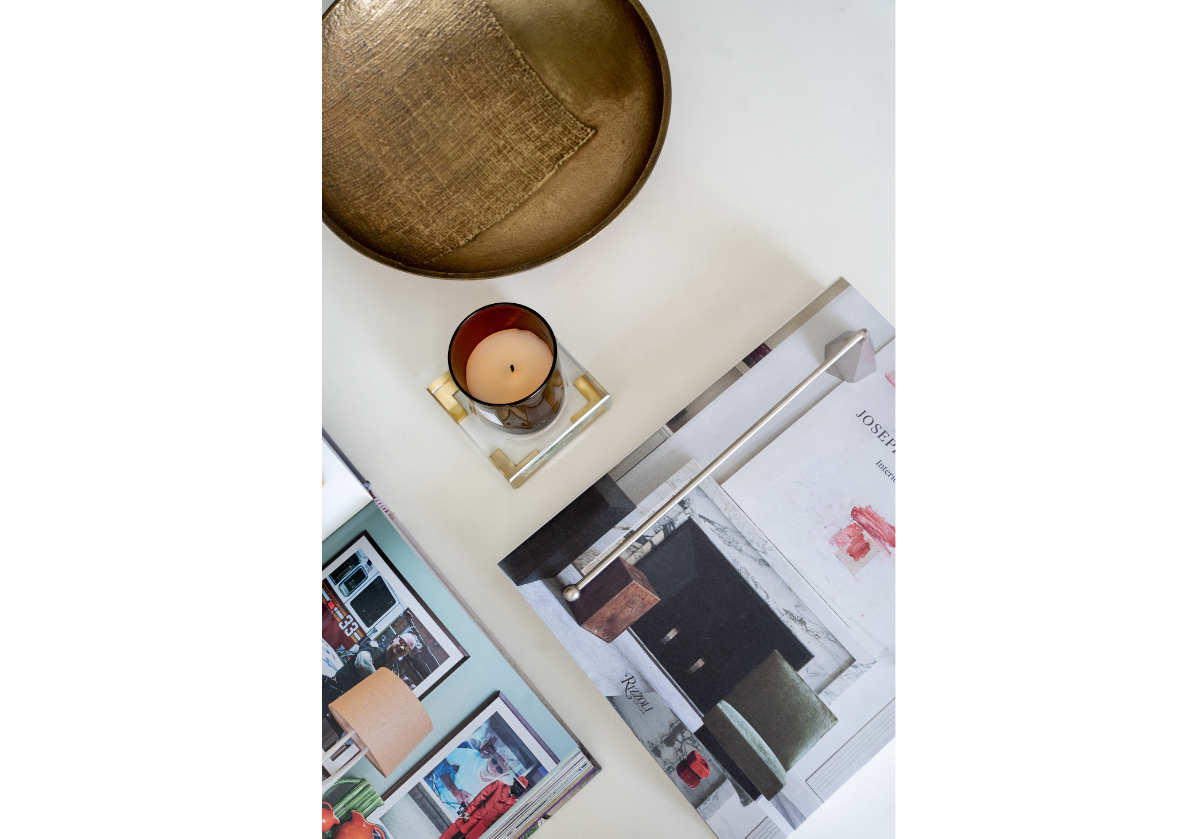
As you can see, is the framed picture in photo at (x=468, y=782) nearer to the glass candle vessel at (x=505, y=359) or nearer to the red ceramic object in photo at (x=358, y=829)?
the red ceramic object in photo at (x=358, y=829)

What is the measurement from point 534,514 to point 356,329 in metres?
0.22

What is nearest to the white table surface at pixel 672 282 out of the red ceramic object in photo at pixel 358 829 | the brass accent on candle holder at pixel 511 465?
the brass accent on candle holder at pixel 511 465

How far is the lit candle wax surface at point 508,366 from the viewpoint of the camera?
555mm

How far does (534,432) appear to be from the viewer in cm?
60

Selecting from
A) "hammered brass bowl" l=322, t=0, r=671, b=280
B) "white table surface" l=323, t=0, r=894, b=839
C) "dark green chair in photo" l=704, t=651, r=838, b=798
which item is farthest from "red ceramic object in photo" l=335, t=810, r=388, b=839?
"hammered brass bowl" l=322, t=0, r=671, b=280

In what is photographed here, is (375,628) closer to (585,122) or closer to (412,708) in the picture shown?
(412,708)

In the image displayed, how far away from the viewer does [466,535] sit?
0.61 m

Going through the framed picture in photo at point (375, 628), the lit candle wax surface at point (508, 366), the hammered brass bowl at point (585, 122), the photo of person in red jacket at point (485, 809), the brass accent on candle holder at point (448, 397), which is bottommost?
the photo of person in red jacket at point (485, 809)

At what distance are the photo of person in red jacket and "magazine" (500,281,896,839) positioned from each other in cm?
11

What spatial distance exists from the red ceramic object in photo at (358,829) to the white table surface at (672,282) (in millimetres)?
164

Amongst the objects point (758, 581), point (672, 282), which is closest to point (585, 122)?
point (672, 282)
